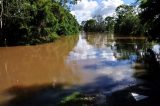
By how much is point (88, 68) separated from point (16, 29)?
2883 centimetres

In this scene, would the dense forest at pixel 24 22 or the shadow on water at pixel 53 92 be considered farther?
the dense forest at pixel 24 22

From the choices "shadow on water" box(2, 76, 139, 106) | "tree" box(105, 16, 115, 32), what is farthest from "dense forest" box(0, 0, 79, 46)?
"tree" box(105, 16, 115, 32)

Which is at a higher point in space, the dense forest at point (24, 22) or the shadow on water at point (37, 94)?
Answer: the dense forest at point (24, 22)

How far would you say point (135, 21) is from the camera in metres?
71.3

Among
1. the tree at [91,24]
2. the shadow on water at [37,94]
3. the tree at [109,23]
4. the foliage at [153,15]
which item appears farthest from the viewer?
the tree at [91,24]

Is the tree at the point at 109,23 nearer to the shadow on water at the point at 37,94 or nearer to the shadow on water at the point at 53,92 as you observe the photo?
the shadow on water at the point at 53,92

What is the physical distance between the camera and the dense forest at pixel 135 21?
18594mm

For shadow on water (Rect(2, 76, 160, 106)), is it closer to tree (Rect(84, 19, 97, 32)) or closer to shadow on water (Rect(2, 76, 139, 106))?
shadow on water (Rect(2, 76, 139, 106))

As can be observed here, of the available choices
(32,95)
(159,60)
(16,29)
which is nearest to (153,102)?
(32,95)

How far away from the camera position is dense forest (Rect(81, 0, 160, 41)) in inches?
732

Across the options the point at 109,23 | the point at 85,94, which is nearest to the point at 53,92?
the point at 85,94

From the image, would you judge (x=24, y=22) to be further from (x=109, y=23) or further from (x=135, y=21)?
(x=109, y=23)

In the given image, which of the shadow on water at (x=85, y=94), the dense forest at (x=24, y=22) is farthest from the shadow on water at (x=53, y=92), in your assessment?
the dense forest at (x=24, y=22)

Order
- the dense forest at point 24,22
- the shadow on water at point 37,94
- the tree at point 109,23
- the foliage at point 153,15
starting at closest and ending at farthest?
the shadow on water at point 37,94 < the foliage at point 153,15 < the dense forest at point 24,22 < the tree at point 109,23
